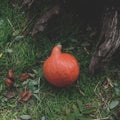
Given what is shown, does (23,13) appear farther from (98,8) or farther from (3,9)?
(98,8)

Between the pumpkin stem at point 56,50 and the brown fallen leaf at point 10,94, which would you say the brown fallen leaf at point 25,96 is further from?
the pumpkin stem at point 56,50

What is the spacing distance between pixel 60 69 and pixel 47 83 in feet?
0.88

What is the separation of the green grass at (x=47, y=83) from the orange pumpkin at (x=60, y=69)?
0.44ft

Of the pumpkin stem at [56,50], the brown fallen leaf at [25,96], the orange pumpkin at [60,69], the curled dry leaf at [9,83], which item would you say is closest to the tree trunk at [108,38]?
the orange pumpkin at [60,69]

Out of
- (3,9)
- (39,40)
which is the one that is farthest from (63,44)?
(3,9)

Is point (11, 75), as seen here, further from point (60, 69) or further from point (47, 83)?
point (60, 69)

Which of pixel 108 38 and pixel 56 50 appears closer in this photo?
pixel 108 38

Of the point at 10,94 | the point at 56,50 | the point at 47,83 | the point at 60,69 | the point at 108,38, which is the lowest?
the point at 10,94

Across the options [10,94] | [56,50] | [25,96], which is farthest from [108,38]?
[10,94]

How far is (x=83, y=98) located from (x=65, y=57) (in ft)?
1.29

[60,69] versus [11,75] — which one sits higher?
[60,69]

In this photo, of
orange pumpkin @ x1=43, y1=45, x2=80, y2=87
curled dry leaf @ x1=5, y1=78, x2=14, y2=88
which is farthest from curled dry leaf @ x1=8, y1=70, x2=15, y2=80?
orange pumpkin @ x1=43, y1=45, x2=80, y2=87

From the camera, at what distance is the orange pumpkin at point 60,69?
362 centimetres

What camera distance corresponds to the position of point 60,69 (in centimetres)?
362
